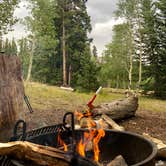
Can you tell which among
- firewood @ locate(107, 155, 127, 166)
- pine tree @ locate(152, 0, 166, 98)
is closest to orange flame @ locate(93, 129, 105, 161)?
firewood @ locate(107, 155, 127, 166)

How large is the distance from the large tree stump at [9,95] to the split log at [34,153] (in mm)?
1424

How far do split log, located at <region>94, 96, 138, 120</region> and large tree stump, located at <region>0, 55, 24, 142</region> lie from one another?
2.63 metres

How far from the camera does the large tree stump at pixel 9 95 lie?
3.79 meters

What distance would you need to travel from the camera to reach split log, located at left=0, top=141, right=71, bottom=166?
2348 mm

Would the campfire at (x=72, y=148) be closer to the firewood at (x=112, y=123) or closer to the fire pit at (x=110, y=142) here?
the fire pit at (x=110, y=142)

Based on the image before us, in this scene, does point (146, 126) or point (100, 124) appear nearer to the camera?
point (100, 124)

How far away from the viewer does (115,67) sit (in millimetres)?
23844

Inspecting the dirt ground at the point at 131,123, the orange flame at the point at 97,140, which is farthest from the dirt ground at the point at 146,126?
the orange flame at the point at 97,140

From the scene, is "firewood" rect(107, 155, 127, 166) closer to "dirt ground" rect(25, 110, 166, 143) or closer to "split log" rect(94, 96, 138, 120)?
"dirt ground" rect(25, 110, 166, 143)

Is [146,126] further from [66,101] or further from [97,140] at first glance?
[66,101]

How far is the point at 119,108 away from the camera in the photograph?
22.2 ft

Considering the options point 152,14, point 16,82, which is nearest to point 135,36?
point 152,14

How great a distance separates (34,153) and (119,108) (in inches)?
181

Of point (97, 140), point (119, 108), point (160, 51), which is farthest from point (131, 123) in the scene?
point (160, 51)
